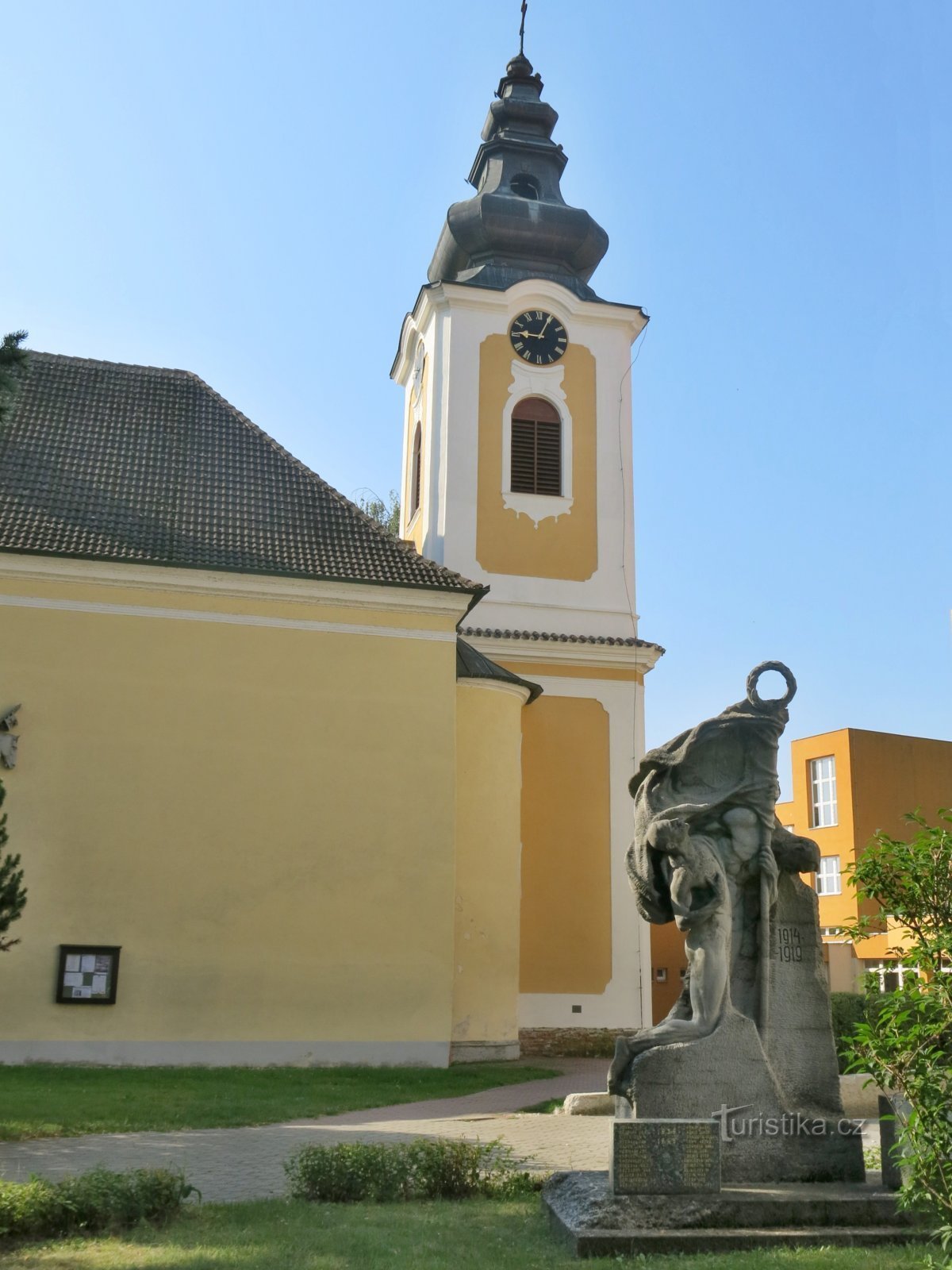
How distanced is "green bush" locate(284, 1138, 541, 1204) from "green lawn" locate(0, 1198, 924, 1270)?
0.21 metres

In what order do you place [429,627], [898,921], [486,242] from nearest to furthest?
1. [898,921]
2. [429,627]
3. [486,242]

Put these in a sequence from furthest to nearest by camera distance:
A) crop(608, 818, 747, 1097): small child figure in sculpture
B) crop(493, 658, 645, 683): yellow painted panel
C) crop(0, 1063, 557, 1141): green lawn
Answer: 1. crop(493, 658, 645, 683): yellow painted panel
2. crop(0, 1063, 557, 1141): green lawn
3. crop(608, 818, 747, 1097): small child figure in sculpture

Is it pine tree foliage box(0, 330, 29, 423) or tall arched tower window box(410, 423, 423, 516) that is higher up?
tall arched tower window box(410, 423, 423, 516)

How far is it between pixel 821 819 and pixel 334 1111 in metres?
29.6

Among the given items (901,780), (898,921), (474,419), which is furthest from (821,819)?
(898,921)

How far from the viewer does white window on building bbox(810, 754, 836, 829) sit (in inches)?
1570

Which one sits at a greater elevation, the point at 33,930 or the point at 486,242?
the point at 486,242

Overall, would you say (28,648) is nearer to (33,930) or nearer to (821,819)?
(33,930)

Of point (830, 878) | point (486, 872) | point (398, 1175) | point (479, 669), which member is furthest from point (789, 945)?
point (830, 878)

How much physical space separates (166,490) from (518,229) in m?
11.2

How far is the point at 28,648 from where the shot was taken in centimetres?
1850

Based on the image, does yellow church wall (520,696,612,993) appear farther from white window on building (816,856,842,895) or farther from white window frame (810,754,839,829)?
white window frame (810,754,839,829)

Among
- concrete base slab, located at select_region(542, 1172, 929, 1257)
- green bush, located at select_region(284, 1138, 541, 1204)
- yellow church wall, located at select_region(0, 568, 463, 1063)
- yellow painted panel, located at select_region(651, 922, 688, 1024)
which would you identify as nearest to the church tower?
yellow church wall, located at select_region(0, 568, 463, 1063)

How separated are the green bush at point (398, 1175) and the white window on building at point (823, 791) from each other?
3309 centimetres
